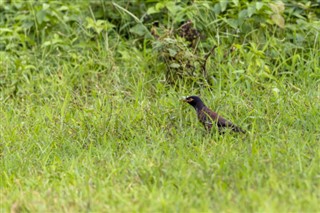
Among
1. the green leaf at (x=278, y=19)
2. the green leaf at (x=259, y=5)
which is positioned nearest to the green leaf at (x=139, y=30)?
the green leaf at (x=259, y=5)

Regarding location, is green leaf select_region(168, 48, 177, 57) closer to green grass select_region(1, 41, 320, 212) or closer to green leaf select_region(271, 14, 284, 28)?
green grass select_region(1, 41, 320, 212)

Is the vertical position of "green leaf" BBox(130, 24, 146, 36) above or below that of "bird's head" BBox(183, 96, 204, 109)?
above

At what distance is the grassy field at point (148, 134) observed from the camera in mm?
4551

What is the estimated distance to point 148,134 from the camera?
5.96 m

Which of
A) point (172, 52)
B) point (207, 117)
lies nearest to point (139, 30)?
point (172, 52)

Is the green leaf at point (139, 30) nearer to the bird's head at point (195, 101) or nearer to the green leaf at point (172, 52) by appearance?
the green leaf at point (172, 52)

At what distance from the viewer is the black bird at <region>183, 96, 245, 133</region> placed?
593 centimetres

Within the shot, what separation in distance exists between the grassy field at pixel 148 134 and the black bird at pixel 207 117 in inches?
3.6

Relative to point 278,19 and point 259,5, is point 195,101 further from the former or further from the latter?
point 278,19

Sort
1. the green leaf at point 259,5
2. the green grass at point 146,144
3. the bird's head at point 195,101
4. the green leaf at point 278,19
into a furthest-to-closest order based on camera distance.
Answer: the green leaf at point 278,19, the green leaf at point 259,5, the bird's head at point 195,101, the green grass at point 146,144

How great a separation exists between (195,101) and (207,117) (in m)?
0.29

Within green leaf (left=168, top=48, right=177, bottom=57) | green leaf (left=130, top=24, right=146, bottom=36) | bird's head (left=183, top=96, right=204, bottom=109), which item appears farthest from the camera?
green leaf (left=130, top=24, right=146, bottom=36)

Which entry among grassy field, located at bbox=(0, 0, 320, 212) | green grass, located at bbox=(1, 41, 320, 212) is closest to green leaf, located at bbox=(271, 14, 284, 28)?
grassy field, located at bbox=(0, 0, 320, 212)

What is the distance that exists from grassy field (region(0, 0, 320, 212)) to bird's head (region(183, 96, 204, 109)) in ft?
0.45
